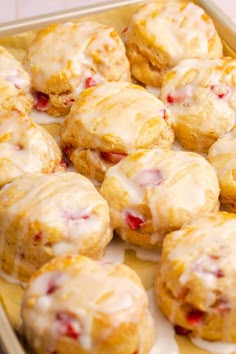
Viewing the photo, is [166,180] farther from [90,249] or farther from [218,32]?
[218,32]

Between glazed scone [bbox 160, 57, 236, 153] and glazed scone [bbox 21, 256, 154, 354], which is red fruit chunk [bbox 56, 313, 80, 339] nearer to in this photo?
glazed scone [bbox 21, 256, 154, 354]

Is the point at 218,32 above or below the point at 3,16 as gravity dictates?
above

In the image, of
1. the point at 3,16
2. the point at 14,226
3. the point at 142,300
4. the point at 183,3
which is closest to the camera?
the point at 142,300

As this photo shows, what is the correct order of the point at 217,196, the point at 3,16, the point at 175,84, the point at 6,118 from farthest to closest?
the point at 3,16
the point at 175,84
the point at 6,118
the point at 217,196

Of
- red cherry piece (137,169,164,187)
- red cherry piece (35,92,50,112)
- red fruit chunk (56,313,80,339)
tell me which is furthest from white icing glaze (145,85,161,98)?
red fruit chunk (56,313,80,339)

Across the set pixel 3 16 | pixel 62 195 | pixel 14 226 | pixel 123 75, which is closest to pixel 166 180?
pixel 62 195

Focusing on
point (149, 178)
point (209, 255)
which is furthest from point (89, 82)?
point (209, 255)
